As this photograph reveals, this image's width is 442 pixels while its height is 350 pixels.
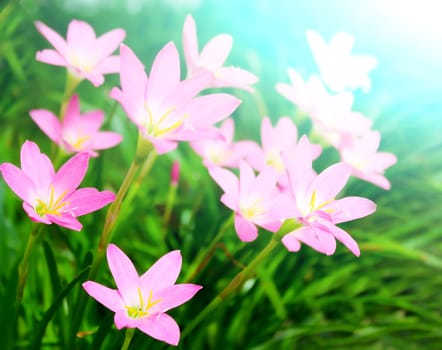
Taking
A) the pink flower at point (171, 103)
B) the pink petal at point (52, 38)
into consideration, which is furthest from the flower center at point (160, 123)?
the pink petal at point (52, 38)

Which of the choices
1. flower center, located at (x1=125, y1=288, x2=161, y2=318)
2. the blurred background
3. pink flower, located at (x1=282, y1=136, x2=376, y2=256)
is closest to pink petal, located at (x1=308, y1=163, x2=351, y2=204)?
pink flower, located at (x1=282, y1=136, x2=376, y2=256)

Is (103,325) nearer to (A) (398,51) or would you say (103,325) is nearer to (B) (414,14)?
(B) (414,14)

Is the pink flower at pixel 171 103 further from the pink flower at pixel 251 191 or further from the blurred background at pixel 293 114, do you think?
the blurred background at pixel 293 114

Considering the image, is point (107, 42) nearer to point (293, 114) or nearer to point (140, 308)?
point (140, 308)

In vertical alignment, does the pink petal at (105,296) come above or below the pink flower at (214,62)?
below

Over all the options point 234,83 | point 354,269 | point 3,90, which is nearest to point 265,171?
point 234,83

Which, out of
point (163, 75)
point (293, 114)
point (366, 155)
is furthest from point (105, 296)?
point (293, 114)
